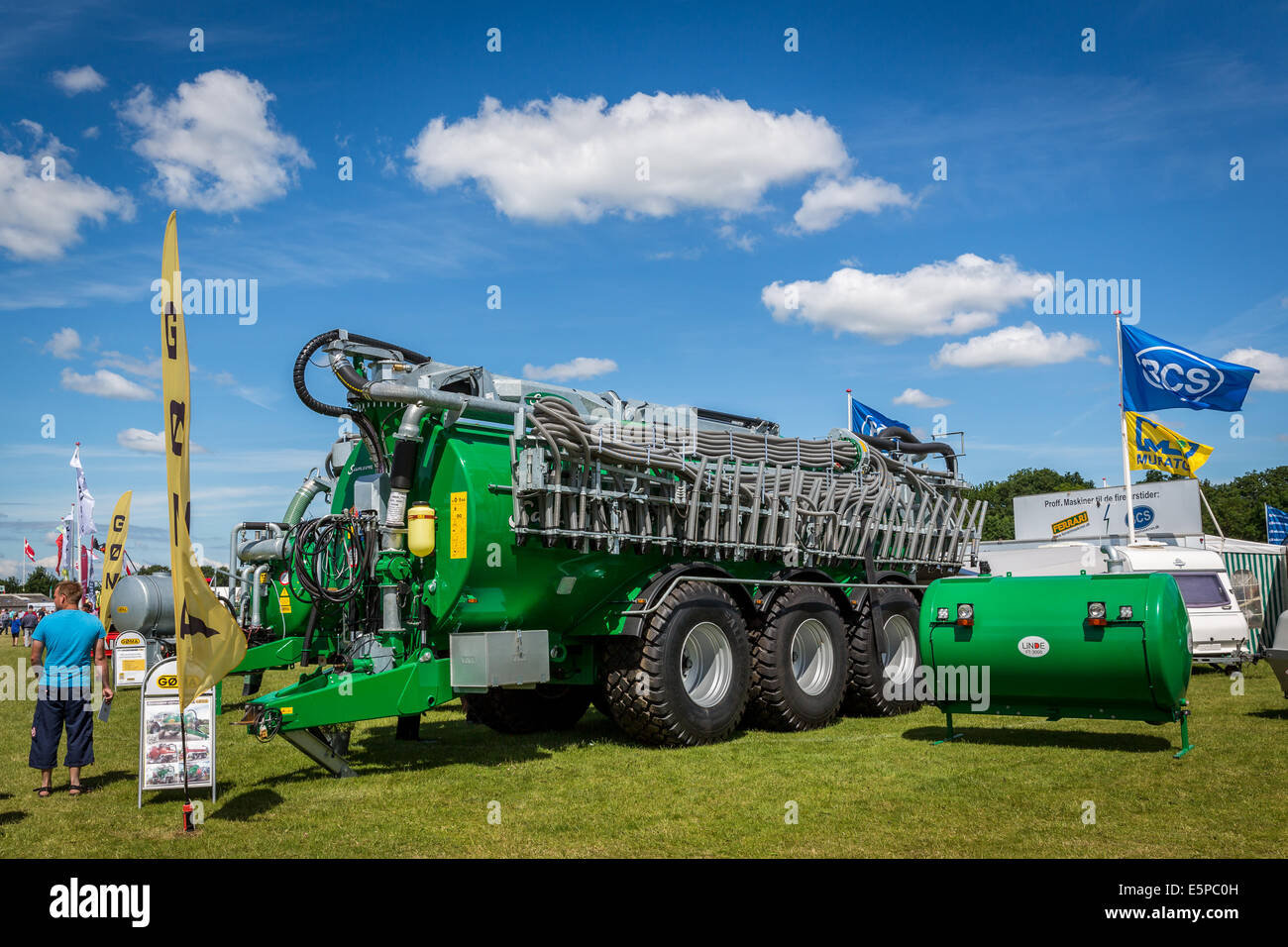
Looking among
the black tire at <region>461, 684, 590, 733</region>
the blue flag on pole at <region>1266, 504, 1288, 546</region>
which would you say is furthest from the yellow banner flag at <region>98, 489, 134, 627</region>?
the blue flag on pole at <region>1266, 504, 1288, 546</region>

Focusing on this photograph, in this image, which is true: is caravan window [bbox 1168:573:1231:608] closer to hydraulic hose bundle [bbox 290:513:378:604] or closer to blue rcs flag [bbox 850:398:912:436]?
blue rcs flag [bbox 850:398:912:436]

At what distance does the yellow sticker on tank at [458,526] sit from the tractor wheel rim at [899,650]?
20.8 feet

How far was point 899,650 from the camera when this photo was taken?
535 inches

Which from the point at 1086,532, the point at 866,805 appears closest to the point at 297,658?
the point at 866,805

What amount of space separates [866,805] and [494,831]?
8.97ft

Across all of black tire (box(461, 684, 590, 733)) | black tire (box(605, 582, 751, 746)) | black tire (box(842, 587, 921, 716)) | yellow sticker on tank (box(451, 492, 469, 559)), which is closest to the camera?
yellow sticker on tank (box(451, 492, 469, 559))

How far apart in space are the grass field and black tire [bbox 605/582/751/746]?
305 mm

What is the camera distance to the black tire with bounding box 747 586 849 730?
37.0 feet

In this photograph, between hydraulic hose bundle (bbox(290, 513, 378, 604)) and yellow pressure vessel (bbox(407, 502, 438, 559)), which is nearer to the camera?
yellow pressure vessel (bbox(407, 502, 438, 559))

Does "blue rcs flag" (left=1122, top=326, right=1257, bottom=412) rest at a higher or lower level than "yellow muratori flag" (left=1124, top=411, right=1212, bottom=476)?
higher

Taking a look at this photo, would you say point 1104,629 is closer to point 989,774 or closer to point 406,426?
point 989,774

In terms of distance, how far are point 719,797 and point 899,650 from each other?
627 cm

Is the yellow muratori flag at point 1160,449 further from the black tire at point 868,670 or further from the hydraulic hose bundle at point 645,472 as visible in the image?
the black tire at point 868,670
